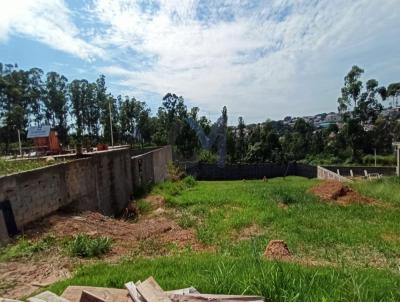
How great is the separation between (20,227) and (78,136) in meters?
44.4

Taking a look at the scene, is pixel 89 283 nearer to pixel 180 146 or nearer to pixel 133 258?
pixel 133 258

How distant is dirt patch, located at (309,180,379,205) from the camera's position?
14089mm

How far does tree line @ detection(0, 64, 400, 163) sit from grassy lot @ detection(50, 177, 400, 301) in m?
35.3

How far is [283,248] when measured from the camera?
273 inches

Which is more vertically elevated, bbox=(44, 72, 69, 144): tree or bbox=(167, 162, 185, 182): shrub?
bbox=(44, 72, 69, 144): tree

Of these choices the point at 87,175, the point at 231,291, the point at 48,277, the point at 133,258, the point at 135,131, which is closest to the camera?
the point at 231,291

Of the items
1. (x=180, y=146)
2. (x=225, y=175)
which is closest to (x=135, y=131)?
(x=180, y=146)

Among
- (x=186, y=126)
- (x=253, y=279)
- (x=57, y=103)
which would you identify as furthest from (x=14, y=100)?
(x=253, y=279)

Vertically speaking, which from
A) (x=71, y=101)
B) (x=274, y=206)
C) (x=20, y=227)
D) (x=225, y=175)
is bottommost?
(x=225, y=175)

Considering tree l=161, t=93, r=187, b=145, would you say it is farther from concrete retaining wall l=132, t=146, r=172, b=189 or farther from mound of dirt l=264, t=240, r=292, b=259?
mound of dirt l=264, t=240, r=292, b=259

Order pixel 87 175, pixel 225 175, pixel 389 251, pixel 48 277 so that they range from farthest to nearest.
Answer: pixel 225 175, pixel 87 175, pixel 389 251, pixel 48 277

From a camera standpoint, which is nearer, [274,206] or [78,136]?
[274,206]

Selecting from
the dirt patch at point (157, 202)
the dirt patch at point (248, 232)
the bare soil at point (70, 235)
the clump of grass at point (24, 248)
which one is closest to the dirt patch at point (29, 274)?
the bare soil at point (70, 235)

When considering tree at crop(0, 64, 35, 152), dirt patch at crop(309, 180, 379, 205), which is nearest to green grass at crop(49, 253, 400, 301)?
dirt patch at crop(309, 180, 379, 205)
